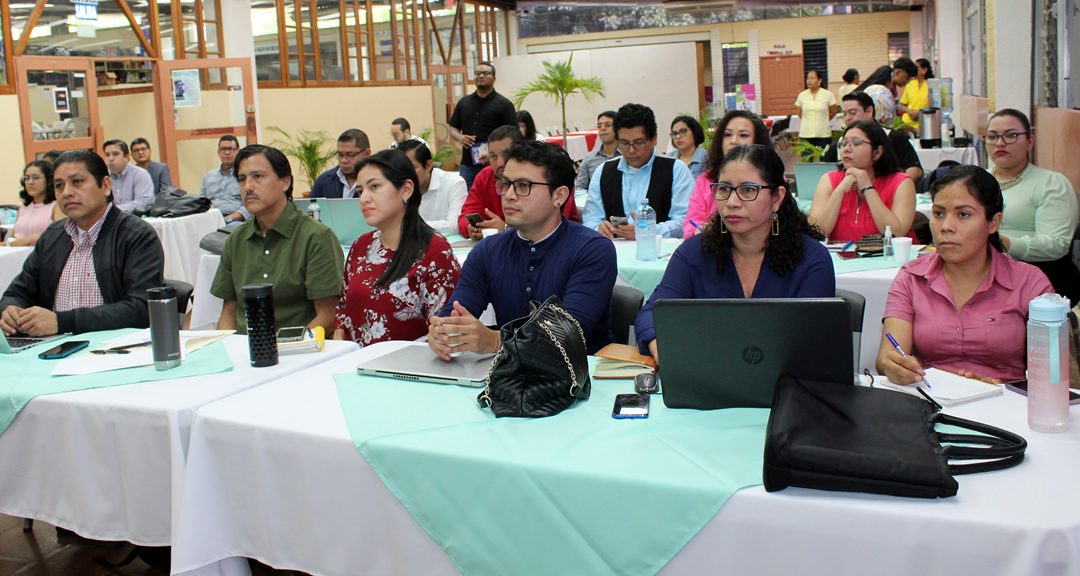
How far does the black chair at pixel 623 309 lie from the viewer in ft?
8.61

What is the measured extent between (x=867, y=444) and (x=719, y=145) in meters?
3.28

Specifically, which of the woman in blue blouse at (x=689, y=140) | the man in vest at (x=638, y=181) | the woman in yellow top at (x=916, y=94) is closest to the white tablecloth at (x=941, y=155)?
the woman in yellow top at (x=916, y=94)

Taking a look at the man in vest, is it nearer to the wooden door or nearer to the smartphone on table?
the smartphone on table

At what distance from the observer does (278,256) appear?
300 centimetres

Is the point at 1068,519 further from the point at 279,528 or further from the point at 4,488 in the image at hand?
the point at 4,488

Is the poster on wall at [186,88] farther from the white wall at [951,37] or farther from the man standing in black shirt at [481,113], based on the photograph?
the white wall at [951,37]

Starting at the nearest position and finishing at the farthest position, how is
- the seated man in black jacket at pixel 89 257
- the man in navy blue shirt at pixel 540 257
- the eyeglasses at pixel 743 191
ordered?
1. the eyeglasses at pixel 743 191
2. the man in navy blue shirt at pixel 540 257
3. the seated man in black jacket at pixel 89 257

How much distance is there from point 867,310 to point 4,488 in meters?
2.84

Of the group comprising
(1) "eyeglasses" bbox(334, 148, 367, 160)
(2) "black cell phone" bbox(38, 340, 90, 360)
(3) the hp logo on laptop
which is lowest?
(2) "black cell phone" bbox(38, 340, 90, 360)

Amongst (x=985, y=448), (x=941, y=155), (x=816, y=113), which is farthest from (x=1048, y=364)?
(x=816, y=113)

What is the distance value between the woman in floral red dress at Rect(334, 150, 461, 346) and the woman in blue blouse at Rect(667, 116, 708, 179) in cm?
310

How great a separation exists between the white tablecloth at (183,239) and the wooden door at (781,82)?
16.2 m

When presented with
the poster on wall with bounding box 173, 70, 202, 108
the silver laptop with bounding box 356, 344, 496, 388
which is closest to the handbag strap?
the silver laptop with bounding box 356, 344, 496, 388

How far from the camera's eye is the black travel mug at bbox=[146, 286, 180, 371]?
2.13m
